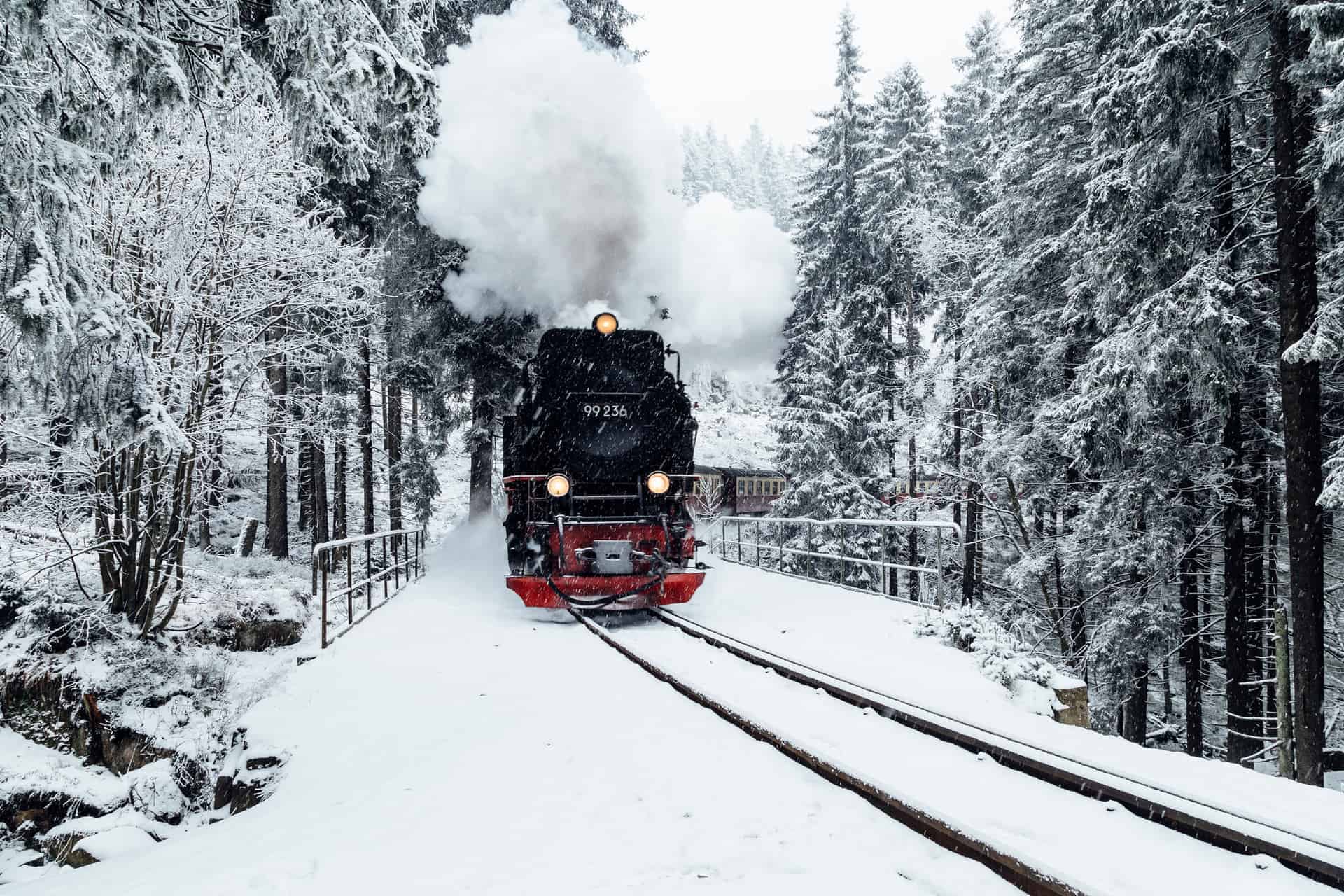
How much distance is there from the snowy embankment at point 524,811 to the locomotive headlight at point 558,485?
9.41 ft

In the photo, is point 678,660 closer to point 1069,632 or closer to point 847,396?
point 1069,632

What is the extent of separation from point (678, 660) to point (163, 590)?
21.2ft

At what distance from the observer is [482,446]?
17.4m

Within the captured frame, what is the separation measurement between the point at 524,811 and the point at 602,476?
18.9 feet

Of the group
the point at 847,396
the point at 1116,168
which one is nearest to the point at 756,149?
the point at 847,396

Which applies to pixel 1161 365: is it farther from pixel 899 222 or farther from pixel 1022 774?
pixel 899 222

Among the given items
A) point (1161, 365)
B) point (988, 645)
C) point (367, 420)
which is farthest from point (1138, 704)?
point (367, 420)

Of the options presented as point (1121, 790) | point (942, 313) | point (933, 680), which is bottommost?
point (933, 680)

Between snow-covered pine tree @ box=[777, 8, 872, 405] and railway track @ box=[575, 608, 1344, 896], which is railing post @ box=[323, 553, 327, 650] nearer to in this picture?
railway track @ box=[575, 608, 1344, 896]

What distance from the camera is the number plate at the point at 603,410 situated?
29.9 feet

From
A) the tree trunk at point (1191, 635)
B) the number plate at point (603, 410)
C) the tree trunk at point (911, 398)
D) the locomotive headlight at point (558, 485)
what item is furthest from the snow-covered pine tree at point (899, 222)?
the locomotive headlight at point (558, 485)

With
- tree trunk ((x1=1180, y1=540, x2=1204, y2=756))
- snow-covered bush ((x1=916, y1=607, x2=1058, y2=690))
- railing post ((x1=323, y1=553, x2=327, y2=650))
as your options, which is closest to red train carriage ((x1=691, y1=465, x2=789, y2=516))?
tree trunk ((x1=1180, y1=540, x2=1204, y2=756))

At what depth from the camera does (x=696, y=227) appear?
1089 cm

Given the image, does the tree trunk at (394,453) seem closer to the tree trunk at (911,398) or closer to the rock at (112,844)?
A: the rock at (112,844)
